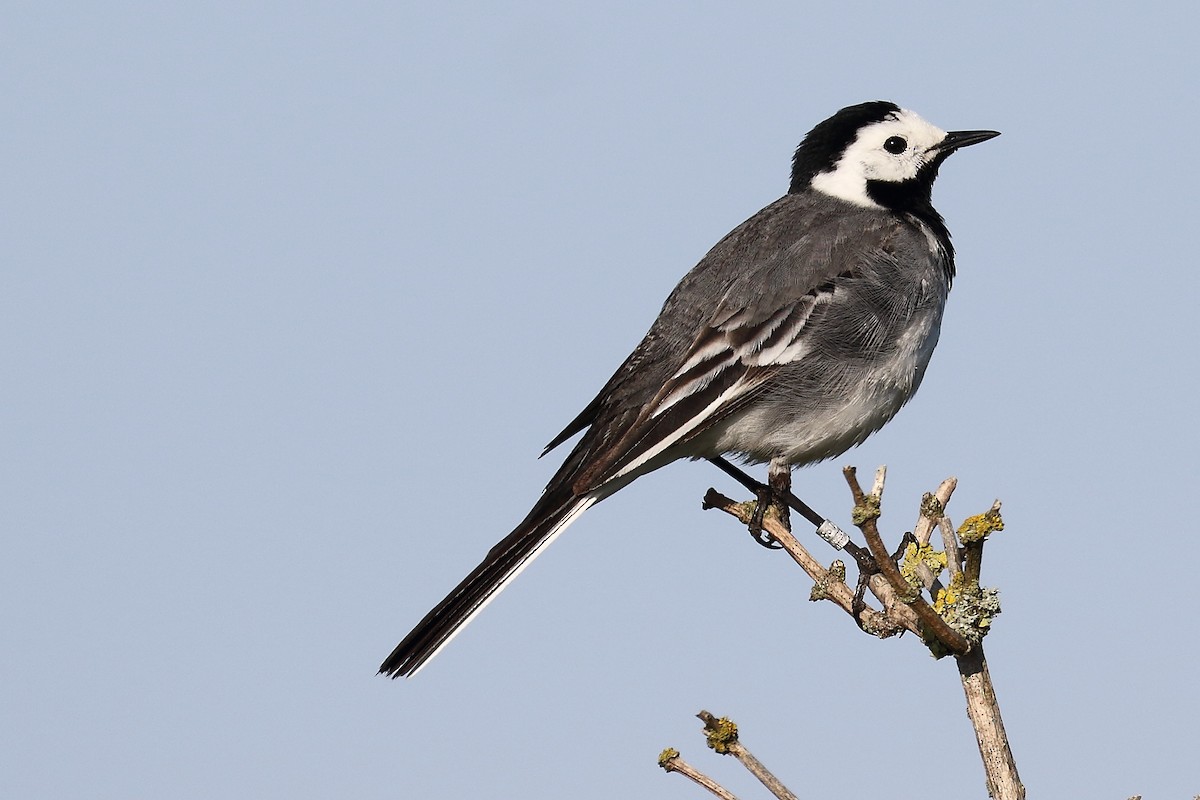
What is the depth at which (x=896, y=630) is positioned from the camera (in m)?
5.06

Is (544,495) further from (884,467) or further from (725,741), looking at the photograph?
(725,741)

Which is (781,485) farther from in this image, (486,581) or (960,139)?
(960,139)

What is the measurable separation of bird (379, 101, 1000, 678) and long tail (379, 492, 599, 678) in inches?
0.4

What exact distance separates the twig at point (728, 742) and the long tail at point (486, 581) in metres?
2.41

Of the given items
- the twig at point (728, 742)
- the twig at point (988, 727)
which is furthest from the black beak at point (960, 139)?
the twig at point (728, 742)

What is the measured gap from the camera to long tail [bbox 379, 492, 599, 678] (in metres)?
6.42

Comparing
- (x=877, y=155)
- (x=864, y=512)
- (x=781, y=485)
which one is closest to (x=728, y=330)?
(x=781, y=485)

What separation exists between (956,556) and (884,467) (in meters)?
0.48

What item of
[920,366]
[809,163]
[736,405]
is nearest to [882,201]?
[809,163]

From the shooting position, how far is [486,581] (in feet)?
22.0

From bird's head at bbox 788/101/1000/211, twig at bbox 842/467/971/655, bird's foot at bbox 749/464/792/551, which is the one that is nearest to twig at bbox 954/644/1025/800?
twig at bbox 842/467/971/655

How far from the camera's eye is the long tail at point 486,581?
6.42 meters

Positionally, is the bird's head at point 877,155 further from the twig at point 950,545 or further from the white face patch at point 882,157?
the twig at point 950,545

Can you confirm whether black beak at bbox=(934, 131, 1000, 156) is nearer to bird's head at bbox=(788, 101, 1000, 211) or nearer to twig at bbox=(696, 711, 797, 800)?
bird's head at bbox=(788, 101, 1000, 211)
